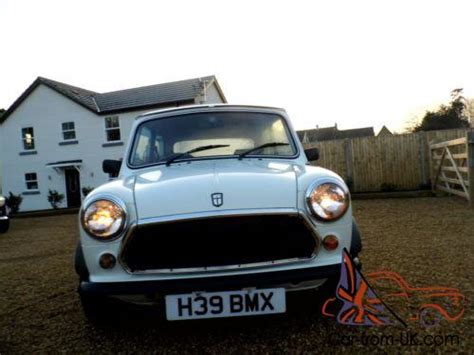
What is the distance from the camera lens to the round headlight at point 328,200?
2.18 meters

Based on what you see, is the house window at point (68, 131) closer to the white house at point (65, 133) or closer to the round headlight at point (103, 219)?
the white house at point (65, 133)

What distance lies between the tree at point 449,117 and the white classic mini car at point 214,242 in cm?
3392

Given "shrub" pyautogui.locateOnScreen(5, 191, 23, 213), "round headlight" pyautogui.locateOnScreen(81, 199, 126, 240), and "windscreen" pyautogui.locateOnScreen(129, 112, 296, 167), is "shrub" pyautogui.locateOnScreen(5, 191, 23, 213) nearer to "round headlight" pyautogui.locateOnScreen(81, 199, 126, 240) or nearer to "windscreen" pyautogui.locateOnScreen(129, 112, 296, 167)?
"windscreen" pyautogui.locateOnScreen(129, 112, 296, 167)

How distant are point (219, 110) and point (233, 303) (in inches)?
75.3

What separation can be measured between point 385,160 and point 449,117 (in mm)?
25269

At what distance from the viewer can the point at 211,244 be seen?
2107 mm

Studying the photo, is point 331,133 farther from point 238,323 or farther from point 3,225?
point 238,323

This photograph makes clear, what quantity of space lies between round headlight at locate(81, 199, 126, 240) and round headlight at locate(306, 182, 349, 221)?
113 cm

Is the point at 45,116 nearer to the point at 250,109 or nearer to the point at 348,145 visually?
the point at 348,145

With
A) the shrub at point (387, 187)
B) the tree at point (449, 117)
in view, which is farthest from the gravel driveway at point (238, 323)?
the tree at point (449, 117)

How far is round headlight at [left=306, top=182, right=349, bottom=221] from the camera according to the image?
2180 mm

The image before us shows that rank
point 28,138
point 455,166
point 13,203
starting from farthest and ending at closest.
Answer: point 28,138 → point 13,203 → point 455,166

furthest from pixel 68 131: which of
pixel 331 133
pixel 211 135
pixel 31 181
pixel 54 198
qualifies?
pixel 331 133

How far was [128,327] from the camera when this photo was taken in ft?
8.41
